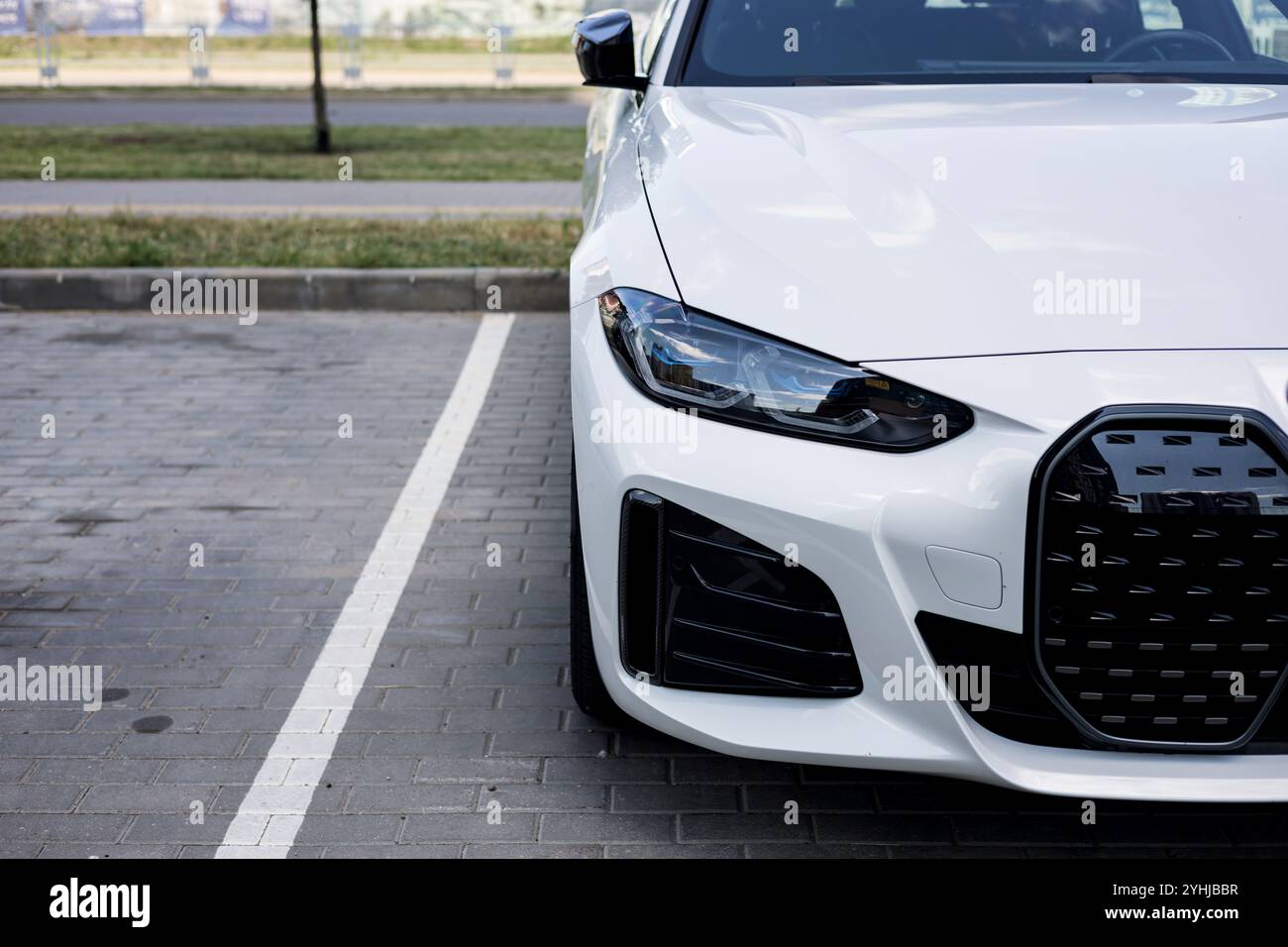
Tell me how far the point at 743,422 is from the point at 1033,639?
587 mm

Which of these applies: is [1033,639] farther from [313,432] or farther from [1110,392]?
[313,432]

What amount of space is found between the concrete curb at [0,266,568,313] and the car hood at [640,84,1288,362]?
14.0 feet

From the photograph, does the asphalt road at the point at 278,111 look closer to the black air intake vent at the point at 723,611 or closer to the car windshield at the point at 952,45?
the car windshield at the point at 952,45

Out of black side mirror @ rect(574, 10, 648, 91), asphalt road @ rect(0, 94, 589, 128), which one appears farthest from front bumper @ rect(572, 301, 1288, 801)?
asphalt road @ rect(0, 94, 589, 128)

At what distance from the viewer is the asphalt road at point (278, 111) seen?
17.4 m

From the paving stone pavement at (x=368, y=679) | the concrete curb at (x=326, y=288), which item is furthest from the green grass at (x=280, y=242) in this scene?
the paving stone pavement at (x=368, y=679)

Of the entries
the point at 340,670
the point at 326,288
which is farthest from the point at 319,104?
Answer: the point at 340,670

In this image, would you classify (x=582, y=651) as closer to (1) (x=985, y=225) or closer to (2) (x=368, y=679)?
(2) (x=368, y=679)

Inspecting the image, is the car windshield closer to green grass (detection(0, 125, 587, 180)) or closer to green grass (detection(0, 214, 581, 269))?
green grass (detection(0, 214, 581, 269))

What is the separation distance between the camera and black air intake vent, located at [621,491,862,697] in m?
2.28

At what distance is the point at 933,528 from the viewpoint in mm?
2178

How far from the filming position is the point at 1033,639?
85.8 inches

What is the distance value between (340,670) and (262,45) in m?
25.9
